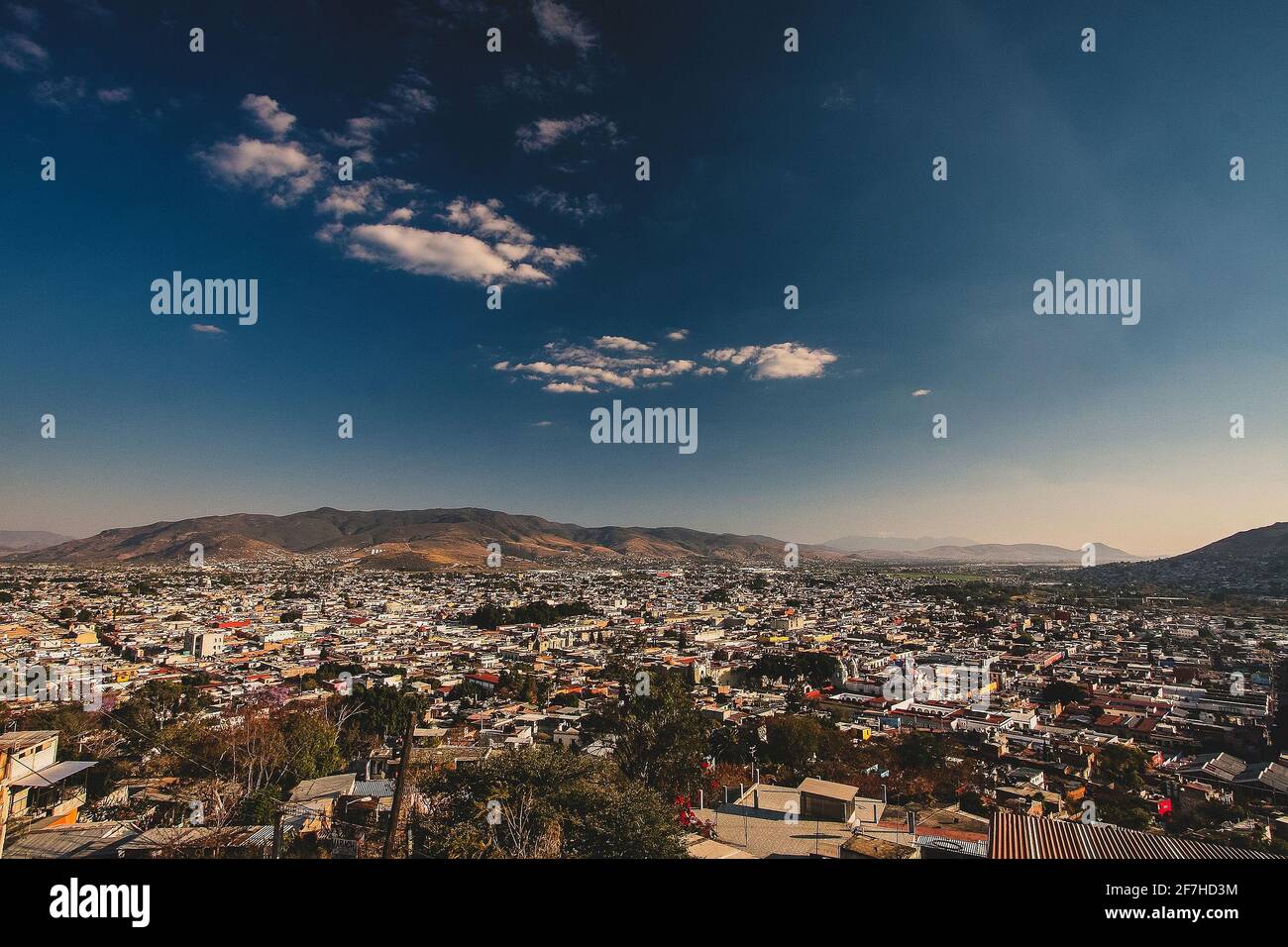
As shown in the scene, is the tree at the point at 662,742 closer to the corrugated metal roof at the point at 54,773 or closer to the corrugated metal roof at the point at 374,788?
the corrugated metal roof at the point at 374,788

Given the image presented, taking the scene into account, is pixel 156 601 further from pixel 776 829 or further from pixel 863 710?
pixel 776 829

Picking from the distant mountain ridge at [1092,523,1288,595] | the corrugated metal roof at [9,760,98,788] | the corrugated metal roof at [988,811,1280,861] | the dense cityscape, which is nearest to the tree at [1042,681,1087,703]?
the dense cityscape

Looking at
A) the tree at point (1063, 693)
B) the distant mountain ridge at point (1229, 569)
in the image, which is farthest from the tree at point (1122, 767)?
the distant mountain ridge at point (1229, 569)

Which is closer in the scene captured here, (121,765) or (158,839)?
(158,839)

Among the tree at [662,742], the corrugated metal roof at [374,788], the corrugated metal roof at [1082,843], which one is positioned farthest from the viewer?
the tree at [662,742]

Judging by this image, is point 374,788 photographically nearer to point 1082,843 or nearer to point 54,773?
point 54,773

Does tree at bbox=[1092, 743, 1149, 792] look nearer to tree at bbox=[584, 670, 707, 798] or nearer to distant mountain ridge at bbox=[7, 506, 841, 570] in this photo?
tree at bbox=[584, 670, 707, 798]
